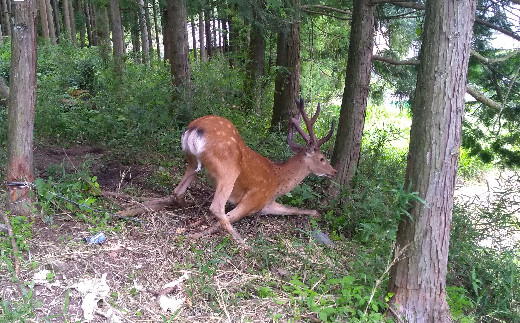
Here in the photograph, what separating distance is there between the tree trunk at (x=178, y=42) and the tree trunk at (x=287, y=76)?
1.88 m

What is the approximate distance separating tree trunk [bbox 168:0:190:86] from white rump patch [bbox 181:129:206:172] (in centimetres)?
344

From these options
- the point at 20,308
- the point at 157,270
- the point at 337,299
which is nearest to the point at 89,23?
the point at 157,270

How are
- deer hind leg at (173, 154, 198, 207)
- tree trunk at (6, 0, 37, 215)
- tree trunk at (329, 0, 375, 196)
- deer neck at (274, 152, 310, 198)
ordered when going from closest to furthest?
tree trunk at (6, 0, 37, 215)
deer hind leg at (173, 154, 198, 207)
deer neck at (274, 152, 310, 198)
tree trunk at (329, 0, 375, 196)

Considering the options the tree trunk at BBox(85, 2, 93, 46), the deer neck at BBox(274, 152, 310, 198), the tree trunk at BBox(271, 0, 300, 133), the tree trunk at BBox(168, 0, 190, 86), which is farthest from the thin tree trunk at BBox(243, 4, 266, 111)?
the tree trunk at BBox(85, 2, 93, 46)

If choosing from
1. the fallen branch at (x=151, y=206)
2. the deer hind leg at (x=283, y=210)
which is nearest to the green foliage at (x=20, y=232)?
the fallen branch at (x=151, y=206)

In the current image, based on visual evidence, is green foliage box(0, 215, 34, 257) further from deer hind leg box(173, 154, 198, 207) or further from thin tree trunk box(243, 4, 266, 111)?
thin tree trunk box(243, 4, 266, 111)

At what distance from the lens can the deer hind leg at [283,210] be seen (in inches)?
226

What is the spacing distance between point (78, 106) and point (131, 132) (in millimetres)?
2710

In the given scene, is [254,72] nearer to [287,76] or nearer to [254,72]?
[254,72]

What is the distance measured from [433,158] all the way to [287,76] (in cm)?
640

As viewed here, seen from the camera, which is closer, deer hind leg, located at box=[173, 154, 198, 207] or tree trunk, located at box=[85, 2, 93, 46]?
deer hind leg, located at box=[173, 154, 198, 207]

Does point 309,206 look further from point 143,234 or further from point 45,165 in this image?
point 45,165

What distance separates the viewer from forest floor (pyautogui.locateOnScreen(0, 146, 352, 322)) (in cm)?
331

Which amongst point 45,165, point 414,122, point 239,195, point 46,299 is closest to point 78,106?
point 45,165
